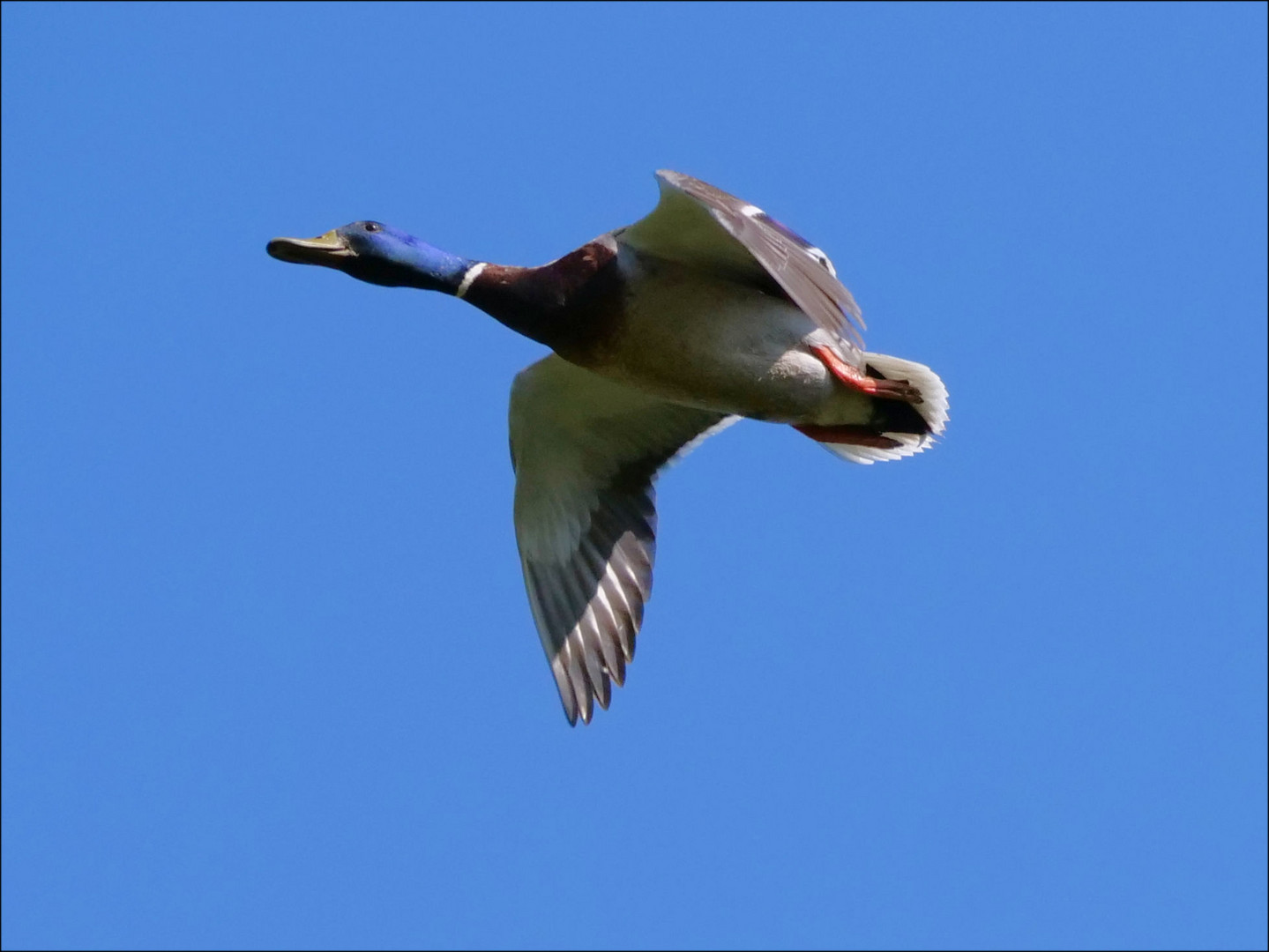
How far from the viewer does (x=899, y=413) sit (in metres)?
7.23

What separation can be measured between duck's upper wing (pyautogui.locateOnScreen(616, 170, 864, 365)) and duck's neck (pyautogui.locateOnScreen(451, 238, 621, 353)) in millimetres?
180

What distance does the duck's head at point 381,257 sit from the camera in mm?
6750

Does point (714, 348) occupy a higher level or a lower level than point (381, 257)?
lower

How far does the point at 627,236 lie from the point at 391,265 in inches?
38.0

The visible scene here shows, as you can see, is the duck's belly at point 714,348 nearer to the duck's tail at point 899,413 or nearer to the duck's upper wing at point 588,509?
the duck's tail at point 899,413

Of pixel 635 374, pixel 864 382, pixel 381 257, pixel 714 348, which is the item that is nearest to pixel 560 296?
pixel 635 374

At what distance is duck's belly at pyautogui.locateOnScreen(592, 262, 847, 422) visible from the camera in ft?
21.9

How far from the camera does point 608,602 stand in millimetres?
7641

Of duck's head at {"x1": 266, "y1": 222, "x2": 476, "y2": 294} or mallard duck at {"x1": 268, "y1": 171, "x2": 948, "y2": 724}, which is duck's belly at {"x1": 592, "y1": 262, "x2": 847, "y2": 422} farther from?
duck's head at {"x1": 266, "y1": 222, "x2": 476, "y2": 294}

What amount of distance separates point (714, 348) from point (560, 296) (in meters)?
0.64

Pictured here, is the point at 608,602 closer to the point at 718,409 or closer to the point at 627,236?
the point at 718,409

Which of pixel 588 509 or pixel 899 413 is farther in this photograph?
pixel 588 509

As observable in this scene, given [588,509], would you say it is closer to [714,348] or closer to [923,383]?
[714,348]

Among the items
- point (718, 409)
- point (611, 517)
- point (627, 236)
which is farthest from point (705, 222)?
point (611, 517)
